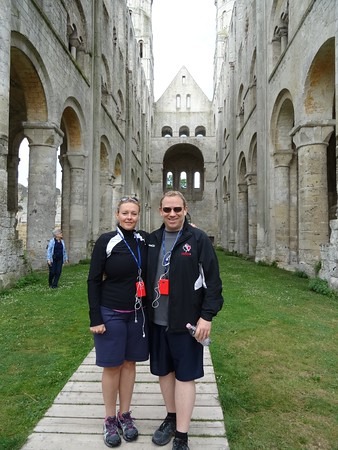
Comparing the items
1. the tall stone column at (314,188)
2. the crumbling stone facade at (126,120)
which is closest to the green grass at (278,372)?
the crumbling stone facade at (126,120)

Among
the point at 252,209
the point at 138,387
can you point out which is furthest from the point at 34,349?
the point at 252,209

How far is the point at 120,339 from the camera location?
271 centimetres

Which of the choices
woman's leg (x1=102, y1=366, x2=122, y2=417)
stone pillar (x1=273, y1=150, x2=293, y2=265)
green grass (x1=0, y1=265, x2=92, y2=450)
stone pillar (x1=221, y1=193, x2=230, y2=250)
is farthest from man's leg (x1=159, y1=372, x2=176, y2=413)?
stone pillar (x1=221, y1=193, x2=230, y2=250)

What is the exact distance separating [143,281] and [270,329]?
12.6 ft

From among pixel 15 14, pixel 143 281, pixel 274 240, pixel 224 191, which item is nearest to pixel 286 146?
pixel 274 240

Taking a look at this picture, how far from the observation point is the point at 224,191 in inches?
1355

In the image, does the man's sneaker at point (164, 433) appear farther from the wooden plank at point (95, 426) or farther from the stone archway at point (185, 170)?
the stone archway at point (185, 170)

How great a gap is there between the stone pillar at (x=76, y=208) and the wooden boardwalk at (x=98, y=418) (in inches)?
509

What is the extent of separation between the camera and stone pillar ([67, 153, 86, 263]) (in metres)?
16.5

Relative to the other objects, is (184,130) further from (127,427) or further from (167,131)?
(127,427)

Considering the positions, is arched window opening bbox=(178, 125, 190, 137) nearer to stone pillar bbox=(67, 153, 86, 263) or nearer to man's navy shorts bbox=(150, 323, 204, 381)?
stone pillar bbox=(67, 153, 86, 263)

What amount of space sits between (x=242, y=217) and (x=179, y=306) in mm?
23110

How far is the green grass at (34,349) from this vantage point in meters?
3.18

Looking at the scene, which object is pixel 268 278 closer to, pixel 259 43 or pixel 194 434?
pixel 194 434
